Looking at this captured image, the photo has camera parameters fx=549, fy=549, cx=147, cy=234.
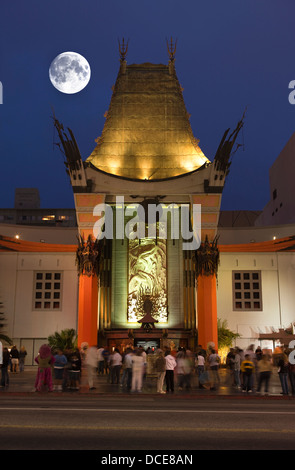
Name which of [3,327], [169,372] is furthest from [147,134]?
[169,372]

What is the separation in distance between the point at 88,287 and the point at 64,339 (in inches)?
132

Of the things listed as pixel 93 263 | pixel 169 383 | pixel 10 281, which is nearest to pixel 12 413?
pixel 169 383

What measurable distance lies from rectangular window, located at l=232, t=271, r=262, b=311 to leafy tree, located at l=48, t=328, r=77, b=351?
10.3 meters

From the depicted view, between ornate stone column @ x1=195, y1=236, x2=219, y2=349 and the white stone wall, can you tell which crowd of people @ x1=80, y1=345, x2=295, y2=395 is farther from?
the white stone wall

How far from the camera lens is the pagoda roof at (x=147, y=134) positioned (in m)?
34.1

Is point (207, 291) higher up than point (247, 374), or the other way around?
point (207, 291)

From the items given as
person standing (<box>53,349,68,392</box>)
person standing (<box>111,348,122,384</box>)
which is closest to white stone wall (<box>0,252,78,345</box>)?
person standing (<box>111,348,122,384</box>)

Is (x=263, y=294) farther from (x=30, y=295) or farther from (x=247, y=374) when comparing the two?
(x=247, y=374)

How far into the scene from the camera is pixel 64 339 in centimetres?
3200

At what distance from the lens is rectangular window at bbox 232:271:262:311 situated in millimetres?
34656

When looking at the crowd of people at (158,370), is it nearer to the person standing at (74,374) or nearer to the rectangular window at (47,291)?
the person standing at (74,374)

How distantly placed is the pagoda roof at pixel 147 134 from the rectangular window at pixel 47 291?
7647mm

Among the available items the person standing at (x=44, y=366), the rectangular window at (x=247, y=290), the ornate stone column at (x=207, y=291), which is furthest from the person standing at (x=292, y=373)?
the rectangular window at (x=247, y=290)

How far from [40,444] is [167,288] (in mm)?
25555
